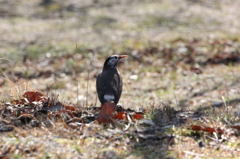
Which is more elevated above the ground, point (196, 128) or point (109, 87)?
point (109, 87)

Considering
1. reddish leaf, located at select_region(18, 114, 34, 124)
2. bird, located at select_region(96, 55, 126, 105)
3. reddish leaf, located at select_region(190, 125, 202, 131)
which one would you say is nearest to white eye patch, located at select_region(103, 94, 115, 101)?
bird, located at select_region(96, 55, 126, 105)

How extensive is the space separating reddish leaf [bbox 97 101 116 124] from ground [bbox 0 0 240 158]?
100mm

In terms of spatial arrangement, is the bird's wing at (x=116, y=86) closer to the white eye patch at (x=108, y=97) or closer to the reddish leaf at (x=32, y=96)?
the white eye patch at (x=108, y=97)

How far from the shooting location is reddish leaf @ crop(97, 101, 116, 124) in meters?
3.86

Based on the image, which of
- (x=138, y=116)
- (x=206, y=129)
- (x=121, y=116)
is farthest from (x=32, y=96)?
(x=206, y=129)

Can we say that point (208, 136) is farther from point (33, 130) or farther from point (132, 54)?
point (132, 54)

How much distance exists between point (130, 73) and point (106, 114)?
265 inches

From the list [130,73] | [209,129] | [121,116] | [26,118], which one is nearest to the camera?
[209,129]

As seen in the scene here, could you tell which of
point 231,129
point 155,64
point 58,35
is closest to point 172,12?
point 58,35

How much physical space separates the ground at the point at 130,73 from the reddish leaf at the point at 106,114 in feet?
0.33

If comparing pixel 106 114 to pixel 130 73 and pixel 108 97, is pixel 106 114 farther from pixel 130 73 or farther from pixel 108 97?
pixel 130 73

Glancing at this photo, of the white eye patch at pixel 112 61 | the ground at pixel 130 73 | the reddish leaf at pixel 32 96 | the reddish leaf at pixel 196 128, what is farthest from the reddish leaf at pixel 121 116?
→ the white eye patch at pixel 112 61

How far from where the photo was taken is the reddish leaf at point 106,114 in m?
3.86

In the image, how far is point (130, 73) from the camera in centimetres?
1060
